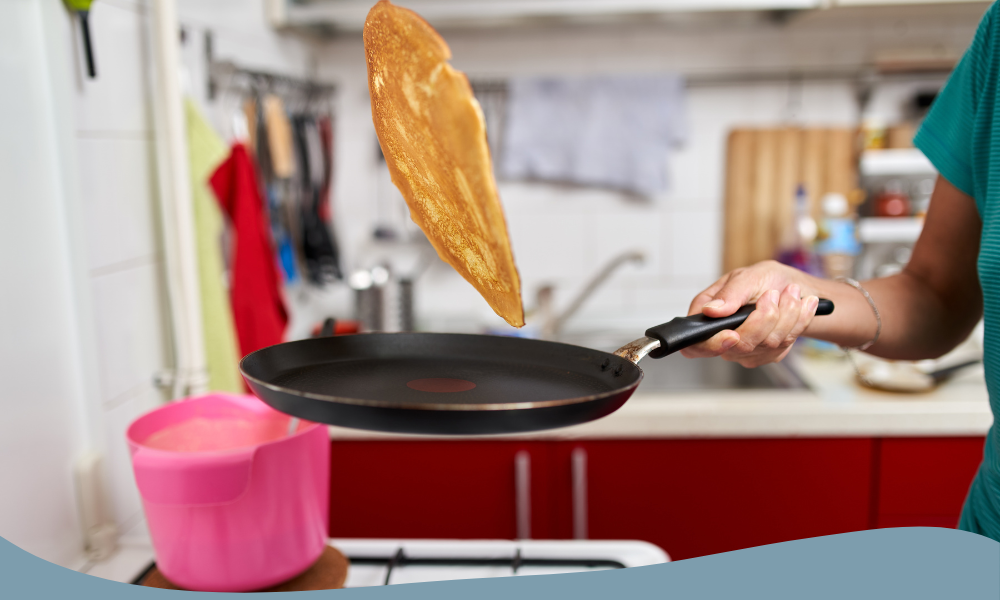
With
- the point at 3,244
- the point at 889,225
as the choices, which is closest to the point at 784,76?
the point at 889,225

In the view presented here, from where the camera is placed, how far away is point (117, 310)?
101 centimetres

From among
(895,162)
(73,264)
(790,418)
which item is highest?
(895,162)

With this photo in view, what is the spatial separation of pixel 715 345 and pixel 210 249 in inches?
34.3

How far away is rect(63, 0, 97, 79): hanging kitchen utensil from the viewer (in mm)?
856

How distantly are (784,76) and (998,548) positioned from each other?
1.69 metres

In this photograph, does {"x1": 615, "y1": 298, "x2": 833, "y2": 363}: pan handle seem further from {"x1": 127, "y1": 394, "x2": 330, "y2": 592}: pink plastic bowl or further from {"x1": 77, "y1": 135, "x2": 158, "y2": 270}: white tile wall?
{"x1": 77, "y1": 135, "x2": 158, "y2": 270}: white tile wall

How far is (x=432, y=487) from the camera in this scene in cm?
137

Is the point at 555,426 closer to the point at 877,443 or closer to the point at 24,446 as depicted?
the point at 24,446

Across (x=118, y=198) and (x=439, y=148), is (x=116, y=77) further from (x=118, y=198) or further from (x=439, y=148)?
(x=439, y=148)

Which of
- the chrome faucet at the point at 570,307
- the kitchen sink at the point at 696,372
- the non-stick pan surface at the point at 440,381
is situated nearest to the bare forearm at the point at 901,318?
the non-stick pan surface at the point at 440,381

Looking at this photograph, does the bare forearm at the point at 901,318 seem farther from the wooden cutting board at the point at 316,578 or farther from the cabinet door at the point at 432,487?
the cabinet door at the point at 432,487

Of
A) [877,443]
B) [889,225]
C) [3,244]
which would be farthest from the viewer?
[889,225]


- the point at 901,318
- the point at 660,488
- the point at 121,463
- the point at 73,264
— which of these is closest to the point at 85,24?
the point at 73,264

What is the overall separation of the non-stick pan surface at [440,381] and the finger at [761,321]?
16 cm
